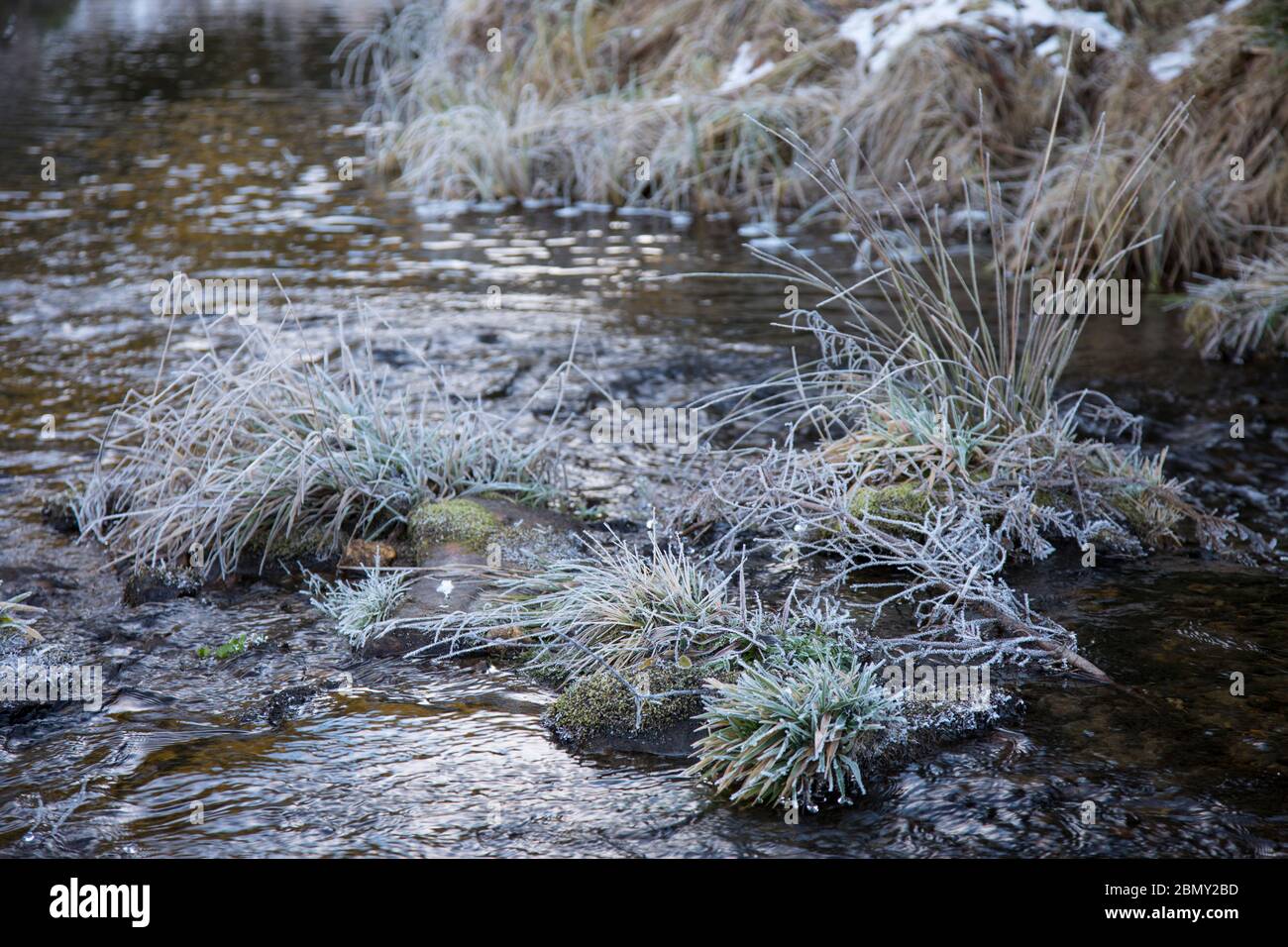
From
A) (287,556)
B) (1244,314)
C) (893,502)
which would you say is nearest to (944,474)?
(893,502)

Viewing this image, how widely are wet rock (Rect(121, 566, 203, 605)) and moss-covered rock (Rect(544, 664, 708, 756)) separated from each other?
188 cm

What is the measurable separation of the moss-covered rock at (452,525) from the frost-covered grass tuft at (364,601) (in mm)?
262

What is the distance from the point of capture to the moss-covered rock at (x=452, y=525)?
17.6 ft

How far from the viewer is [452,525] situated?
17.9 ft

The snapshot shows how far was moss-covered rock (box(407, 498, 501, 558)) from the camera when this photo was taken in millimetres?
5379

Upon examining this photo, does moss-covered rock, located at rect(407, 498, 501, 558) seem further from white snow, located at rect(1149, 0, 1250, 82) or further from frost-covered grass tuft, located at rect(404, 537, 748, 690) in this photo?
white snow, located at rect(1149, 0, 1250, 82)

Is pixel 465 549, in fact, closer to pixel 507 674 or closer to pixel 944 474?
pixel 507 674

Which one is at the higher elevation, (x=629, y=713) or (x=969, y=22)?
(x=969, y=22)

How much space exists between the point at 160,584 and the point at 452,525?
1191 millimetres

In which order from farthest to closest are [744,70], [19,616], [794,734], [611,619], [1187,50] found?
[744,70] → [1187,50] → [19,616] → [611,619] → [794,734]

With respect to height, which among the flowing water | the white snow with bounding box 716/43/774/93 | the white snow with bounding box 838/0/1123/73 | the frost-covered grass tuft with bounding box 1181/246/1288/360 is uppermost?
the white snow with bounding box 838/0/1123/73

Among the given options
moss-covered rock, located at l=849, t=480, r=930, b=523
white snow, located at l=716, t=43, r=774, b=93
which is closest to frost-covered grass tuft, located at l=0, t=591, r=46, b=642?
moss-covered rock, located at l=849, t=480, r=930, b=523
